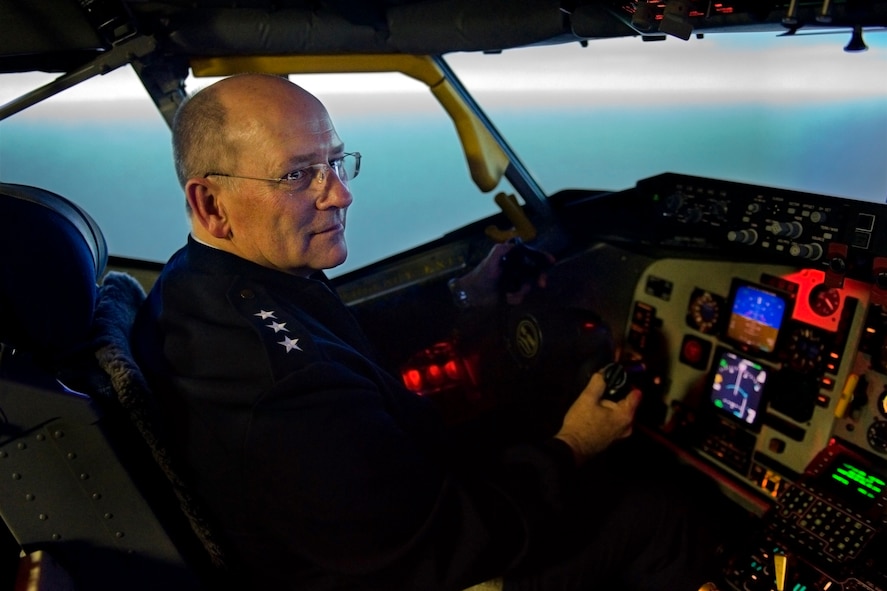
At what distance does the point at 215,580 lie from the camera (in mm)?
1170

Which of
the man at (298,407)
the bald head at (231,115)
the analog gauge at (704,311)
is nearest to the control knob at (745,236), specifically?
the analog gauge at (704,311)

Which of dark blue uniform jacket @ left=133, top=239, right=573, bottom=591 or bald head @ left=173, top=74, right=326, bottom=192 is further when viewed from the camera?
Result: bald head @ left=173, top=74, right=326, bottom=192

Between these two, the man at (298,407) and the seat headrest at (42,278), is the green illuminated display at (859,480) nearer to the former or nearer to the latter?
the man at (298,407)

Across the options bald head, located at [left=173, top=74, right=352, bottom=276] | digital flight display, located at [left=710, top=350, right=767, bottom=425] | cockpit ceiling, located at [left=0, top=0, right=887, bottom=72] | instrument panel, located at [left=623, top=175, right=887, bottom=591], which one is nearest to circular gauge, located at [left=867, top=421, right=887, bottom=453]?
instrument panel, located at [left=623, top=175, right=887, bottom=591]

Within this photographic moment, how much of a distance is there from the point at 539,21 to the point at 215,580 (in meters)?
1.53

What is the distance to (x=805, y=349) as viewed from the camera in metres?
1.85

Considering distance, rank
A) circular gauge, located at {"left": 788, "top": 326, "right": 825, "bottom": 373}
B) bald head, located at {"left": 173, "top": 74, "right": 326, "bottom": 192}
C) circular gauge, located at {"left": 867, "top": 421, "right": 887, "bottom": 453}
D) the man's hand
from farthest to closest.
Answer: circular gauge, located at {"left": 788, "top": 326, "right": 825, "bottom": 373}
circular gauge, located at {"left": 867, "top": 421, "right": 887, "bottom": 453}
the man's hand
bald head, located at {"left": 173, "top": 74, "right": 326, "bottom": 192}

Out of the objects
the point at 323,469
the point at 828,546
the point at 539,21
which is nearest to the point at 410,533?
the point at 323,469

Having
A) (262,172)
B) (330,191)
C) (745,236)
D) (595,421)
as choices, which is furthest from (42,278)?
(745,236)

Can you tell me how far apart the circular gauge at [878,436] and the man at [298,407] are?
86cm

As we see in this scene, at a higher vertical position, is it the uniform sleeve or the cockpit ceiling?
the cockpit ceiling

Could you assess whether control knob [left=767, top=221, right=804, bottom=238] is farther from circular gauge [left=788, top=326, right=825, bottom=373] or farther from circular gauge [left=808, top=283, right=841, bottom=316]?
circular gauge [left=788, top=326, right=825, bottom=373]

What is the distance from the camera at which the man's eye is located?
3.79 ft

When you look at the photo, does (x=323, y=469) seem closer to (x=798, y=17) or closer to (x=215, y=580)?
(x=215, y=580)
